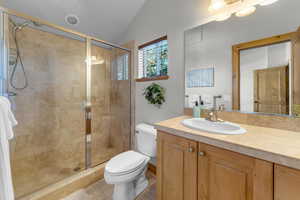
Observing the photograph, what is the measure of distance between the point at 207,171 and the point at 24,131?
2.05 meters

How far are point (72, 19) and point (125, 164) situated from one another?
2.11m

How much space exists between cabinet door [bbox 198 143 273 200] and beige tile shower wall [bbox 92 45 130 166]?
158 centimetres

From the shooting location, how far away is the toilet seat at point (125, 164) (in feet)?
4.06

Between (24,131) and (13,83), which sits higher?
(13,83)

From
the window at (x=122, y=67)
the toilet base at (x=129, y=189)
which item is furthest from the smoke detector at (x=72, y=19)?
the toilet base at (x=129, y=189)

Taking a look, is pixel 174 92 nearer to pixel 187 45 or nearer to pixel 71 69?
pixel 187 45

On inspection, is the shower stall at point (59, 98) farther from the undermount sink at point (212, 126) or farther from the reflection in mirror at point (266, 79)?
the reflection in mirror at point (266, 79)

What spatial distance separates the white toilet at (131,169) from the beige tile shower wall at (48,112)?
2.58 ft

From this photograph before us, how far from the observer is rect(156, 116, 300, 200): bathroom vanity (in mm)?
596

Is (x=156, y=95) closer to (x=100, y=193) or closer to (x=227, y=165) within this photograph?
(x=227, y=165)

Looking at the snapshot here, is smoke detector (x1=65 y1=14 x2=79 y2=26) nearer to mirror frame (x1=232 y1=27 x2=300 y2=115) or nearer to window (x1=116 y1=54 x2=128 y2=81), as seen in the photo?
window (x1=116 y1=54 x2=128 y2=81)

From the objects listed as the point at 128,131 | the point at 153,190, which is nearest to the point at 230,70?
the point at 153,190

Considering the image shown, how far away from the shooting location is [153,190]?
1.54 m

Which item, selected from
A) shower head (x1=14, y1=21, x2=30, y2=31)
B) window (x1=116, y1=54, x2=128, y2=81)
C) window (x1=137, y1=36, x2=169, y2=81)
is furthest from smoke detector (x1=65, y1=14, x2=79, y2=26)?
window (x1=137, y1=36, x2=169, y2=81)
